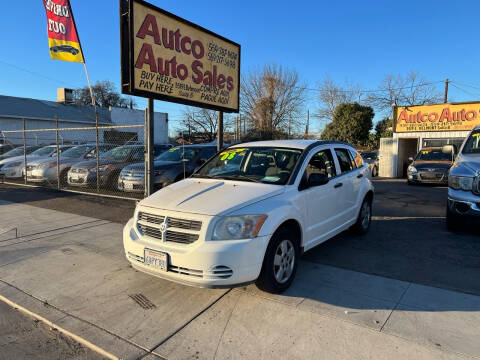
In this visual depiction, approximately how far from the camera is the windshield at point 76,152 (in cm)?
1240

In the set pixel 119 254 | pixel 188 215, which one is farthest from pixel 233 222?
pixel 119 254

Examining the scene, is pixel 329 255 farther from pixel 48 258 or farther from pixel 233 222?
pixel 48 258

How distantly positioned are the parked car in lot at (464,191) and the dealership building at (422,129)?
12.3 metres

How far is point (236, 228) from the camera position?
10.8 ft

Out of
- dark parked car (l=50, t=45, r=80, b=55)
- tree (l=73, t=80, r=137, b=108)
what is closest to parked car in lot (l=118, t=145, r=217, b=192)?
dark parked car (l=50, t=45, r=80, b=55)

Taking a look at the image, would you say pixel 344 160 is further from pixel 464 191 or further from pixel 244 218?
pixel 244 218

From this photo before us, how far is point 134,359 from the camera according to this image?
274cm

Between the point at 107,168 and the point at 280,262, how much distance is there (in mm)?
7485

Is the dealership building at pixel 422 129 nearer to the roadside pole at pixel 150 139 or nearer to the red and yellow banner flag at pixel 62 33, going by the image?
the roadside pole at pixel 150 139

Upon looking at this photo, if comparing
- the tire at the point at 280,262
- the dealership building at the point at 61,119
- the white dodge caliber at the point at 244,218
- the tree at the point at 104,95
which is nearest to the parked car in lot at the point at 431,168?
the white dodge caliber at the point at 244,218

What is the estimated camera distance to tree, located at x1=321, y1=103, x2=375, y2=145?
2914 centimetres

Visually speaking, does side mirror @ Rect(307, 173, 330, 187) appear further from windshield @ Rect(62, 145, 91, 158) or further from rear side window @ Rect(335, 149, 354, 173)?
windshield @ Rect(62, 145, 91, 158)

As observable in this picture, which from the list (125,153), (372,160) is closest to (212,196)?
(125,153)

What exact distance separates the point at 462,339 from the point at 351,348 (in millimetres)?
971
